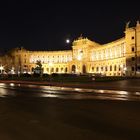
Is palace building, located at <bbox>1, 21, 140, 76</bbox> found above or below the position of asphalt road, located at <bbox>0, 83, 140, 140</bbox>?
above

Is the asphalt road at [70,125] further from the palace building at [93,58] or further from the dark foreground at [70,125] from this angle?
the palace building at [93,58]

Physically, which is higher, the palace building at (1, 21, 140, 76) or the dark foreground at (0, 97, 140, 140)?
the palace building at (1, 21, 140, 76)

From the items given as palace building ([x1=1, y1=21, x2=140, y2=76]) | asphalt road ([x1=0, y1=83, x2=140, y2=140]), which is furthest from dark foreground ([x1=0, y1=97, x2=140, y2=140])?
palace building ([x1=1, y1=21, x2=140, y2=76])

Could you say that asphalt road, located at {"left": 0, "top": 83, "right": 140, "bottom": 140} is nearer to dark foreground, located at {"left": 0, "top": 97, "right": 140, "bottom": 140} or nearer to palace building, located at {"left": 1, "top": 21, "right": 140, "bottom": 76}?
dark foreground, located at {"left": 0, "top": 97, "right": 140, "bottom": 140}

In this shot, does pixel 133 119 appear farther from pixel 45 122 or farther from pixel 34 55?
pixel 34 55

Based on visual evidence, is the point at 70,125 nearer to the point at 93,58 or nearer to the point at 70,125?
the point at 70,125

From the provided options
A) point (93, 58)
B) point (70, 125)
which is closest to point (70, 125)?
point (70, 125)

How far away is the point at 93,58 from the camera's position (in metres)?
154

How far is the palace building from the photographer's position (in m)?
98.9

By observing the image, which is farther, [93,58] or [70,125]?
[93,58]

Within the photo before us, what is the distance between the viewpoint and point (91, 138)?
341 inches

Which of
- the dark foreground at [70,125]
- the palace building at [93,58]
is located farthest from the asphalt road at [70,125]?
the palace building at [93,58]

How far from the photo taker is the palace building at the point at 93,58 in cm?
9888

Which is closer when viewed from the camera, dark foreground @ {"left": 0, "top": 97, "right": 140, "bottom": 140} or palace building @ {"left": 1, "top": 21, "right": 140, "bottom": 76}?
dark foreground @ {"left": 0, "top": 97, "right": 140, "bottom": 140}
